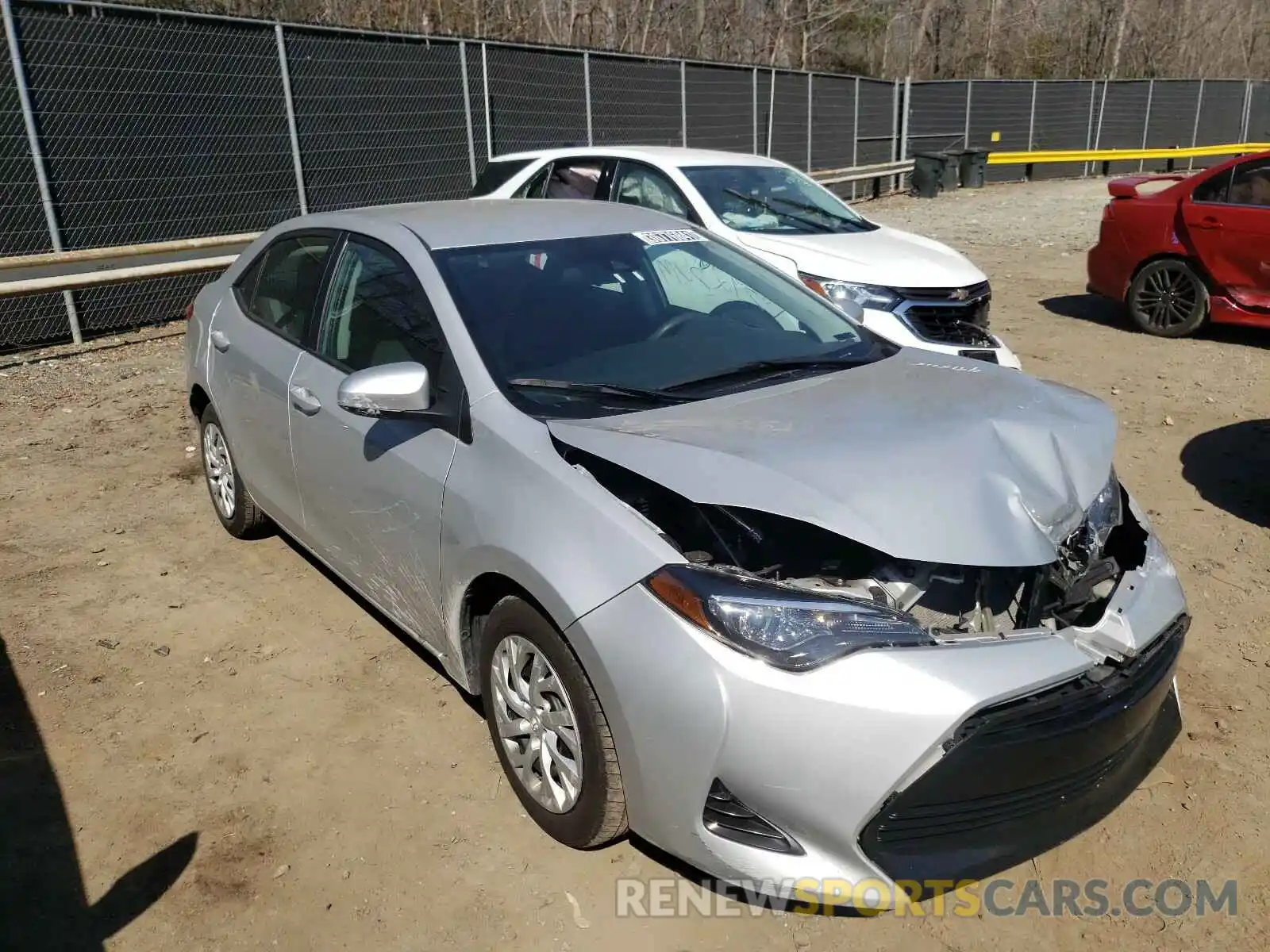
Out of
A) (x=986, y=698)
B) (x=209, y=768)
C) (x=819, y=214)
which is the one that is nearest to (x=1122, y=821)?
(x=986, y=698)

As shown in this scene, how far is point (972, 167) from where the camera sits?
22.7m

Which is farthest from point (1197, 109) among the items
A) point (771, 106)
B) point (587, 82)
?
point (587, 82)

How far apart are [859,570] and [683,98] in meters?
14.5

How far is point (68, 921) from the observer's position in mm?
2652

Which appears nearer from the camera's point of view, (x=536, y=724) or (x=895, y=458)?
(x=895, y=458)

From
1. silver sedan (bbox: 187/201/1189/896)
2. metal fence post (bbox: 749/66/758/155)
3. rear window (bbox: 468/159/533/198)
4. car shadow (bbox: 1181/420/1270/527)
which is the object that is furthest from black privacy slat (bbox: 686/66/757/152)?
silver sedan (bbox: 187/201/1189/896)

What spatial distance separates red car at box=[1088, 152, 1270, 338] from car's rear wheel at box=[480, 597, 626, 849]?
301 inches

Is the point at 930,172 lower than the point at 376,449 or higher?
lower

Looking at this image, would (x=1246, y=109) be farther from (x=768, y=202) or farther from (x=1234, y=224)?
(x=768, y=202)

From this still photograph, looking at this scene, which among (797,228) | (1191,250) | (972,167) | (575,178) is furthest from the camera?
(972,167)

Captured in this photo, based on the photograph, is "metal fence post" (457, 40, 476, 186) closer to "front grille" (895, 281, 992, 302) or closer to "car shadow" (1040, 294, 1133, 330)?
"car shadow" (1040, 294, 1133, 330)

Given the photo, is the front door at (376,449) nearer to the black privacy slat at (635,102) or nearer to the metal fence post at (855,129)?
the black privacy slat at (635,102)

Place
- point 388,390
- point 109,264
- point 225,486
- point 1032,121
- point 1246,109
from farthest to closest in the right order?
1. point 1246,109
2. point 1032,121
3. point 109,264
4. point 225,486
5. point 388,390

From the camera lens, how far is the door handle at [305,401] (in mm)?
3672
